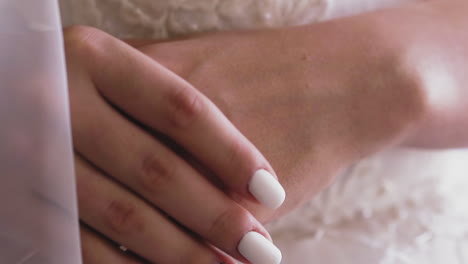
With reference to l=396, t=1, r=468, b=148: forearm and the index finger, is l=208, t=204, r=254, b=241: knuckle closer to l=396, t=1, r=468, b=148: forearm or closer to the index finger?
the index finger

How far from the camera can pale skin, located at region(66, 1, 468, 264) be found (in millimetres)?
460

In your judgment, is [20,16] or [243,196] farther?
[243,196]

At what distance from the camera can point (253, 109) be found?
0.54 metres

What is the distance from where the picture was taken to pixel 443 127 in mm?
608

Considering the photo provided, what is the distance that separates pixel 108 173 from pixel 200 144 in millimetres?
76

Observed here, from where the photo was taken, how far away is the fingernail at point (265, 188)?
468mm

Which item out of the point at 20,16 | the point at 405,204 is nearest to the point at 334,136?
the point at 405,204

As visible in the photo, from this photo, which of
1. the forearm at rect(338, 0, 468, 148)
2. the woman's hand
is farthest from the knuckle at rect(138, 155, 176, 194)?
the forearm at rect(338, 0, 468, 148)

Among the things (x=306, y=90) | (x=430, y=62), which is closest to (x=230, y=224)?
(x=306, y=90)

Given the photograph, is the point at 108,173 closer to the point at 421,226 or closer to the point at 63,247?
the point at 63,247

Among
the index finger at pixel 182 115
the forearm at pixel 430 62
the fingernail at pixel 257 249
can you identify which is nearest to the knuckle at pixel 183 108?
the index finger at pixel 182 115

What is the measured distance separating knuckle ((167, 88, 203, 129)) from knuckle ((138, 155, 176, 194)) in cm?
3

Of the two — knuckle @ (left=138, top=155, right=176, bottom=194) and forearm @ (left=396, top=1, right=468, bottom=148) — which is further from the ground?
forearm @ (left=396, top=1, right=468, bottom=148)

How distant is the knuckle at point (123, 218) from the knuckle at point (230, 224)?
6 centimetres
